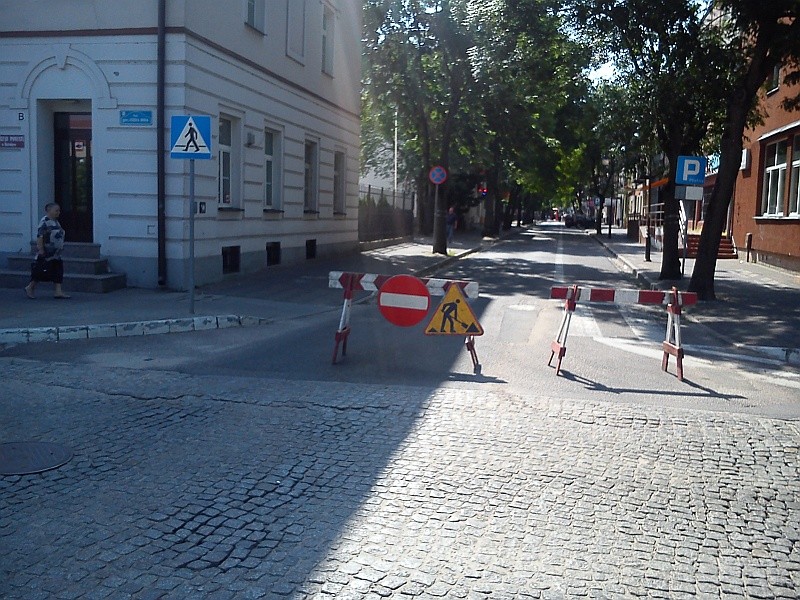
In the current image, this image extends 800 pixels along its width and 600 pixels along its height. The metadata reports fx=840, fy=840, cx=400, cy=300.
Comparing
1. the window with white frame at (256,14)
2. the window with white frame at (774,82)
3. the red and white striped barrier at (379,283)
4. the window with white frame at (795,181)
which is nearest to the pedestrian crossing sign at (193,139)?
the red and white striped barrier at (379,283)

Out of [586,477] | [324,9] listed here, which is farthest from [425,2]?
[586,477]

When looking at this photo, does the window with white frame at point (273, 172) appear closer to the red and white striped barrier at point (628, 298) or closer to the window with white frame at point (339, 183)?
the window with white frame at point (339, 183)

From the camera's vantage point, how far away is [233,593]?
405 cm

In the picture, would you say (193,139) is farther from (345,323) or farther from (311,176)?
(311,176)

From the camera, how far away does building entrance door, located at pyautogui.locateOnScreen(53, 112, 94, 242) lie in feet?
53.3

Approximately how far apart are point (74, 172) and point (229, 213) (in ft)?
10.3

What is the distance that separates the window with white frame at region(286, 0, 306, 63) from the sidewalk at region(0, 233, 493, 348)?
5.68 m

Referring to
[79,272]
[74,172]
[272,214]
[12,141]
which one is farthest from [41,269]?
[272,214]

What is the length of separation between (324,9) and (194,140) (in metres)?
13.2

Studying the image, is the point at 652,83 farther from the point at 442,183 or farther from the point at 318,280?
the point at 442,183

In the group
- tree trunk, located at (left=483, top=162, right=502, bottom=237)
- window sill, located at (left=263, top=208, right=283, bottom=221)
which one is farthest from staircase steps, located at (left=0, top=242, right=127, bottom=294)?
tree trunk, located at (left=483, top=162, right=502, bottom=237)

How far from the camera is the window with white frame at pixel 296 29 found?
20.9m

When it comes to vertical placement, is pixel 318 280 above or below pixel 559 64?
below

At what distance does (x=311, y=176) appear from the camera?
2406 cm
